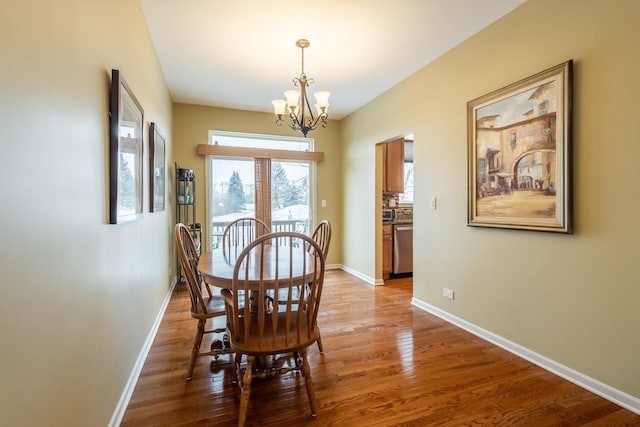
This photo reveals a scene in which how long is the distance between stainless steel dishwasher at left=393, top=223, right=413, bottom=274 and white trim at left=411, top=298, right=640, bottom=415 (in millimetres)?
1623

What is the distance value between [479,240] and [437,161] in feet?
3.05

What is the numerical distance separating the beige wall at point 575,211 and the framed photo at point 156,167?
2642 millimetres

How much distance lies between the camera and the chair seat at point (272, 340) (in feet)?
5.10

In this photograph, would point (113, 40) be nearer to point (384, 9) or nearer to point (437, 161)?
point (384, 9)

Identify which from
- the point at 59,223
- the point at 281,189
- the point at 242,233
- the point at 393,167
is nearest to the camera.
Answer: the point at 59,223

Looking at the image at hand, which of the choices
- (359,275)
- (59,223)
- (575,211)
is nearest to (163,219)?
(59,223)

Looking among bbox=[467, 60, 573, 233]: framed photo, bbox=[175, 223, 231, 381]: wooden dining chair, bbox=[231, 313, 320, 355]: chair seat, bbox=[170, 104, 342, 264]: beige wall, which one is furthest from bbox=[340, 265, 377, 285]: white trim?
bbox=[231, 313, 320, 355]: chair seat

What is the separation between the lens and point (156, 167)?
2756mm

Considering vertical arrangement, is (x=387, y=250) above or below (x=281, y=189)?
below

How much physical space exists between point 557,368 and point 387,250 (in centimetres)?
266

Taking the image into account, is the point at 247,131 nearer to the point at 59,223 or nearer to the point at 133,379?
the point at 133,379

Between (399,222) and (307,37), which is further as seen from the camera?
(399,222)

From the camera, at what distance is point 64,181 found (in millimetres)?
1059

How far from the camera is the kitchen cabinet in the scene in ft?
15.1
